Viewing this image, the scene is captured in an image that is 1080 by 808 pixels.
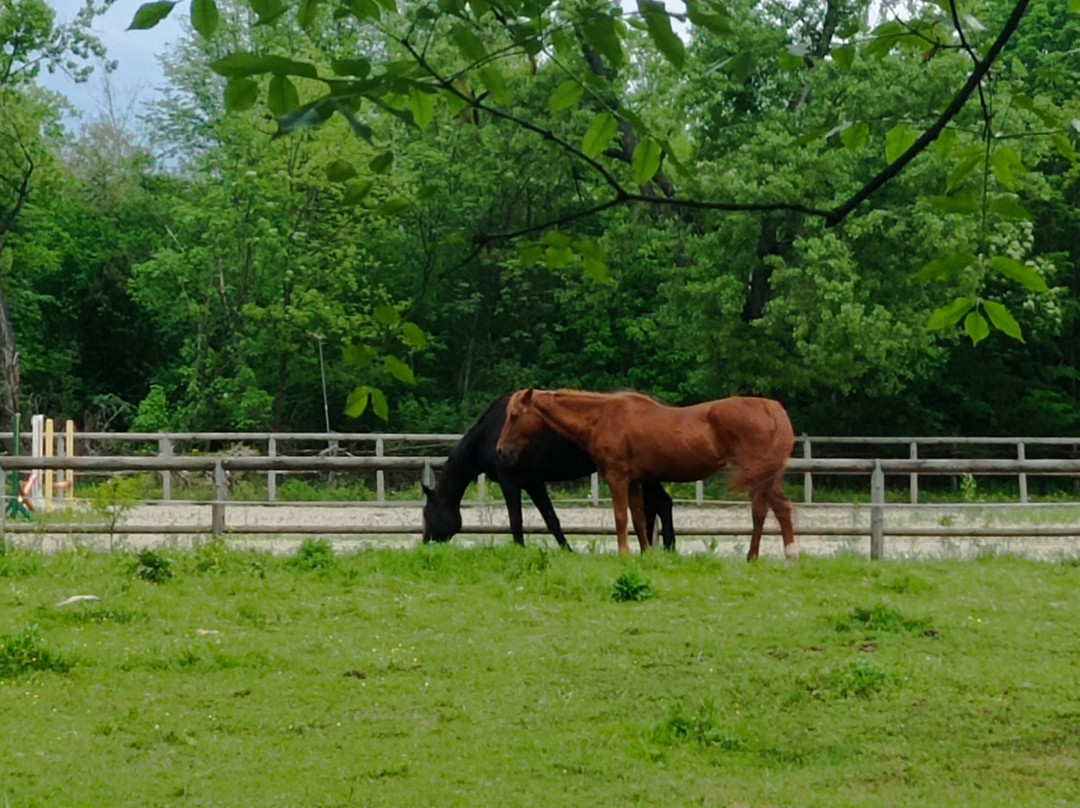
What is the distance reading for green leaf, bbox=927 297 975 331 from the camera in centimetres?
306

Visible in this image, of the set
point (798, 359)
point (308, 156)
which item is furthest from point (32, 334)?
point (798, 359)

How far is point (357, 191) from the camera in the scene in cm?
255

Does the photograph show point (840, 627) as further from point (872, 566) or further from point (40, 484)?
point (40, 484)

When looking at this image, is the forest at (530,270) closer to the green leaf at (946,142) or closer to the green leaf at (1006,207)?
the green leaf at (946,142)

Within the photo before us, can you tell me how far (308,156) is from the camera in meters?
26.6

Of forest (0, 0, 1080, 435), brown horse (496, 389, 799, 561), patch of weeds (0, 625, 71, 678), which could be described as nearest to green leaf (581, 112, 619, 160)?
patch of weeds (0, 625, 71, 678)

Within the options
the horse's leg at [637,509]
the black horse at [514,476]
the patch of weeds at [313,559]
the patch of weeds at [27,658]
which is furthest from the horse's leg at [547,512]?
the patch of weeds at [27,658]

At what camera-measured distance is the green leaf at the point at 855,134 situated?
346 centimetres

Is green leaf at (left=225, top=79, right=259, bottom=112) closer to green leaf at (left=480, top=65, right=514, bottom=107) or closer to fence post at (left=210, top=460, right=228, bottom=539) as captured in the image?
green leaf at (left=480, top=65, right=514, bottom=107)

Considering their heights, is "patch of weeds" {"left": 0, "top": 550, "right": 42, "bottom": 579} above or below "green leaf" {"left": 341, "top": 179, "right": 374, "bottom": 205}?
below

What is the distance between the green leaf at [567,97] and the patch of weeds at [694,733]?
3556mm

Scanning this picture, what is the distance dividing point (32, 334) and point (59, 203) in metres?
3.55

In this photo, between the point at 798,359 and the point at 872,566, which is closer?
the point at 872,566

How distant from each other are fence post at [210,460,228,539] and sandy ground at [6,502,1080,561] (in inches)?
4.4
